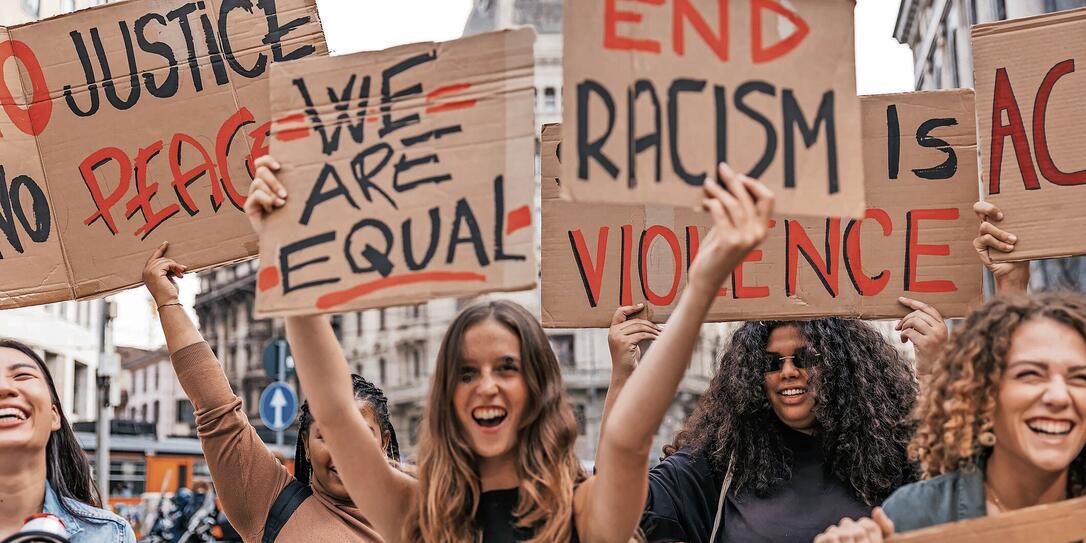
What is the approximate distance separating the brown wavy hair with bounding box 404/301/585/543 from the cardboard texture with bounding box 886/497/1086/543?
2.47 feet

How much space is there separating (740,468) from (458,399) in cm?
122

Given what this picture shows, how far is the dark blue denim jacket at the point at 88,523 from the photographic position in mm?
3373

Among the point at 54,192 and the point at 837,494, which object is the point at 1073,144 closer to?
the point at 837,494

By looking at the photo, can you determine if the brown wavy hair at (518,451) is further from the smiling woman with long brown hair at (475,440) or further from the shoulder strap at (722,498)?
the shoulder strap at (722,498)

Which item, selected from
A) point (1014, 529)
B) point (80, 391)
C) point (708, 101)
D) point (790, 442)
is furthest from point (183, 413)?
point (1014, 529)

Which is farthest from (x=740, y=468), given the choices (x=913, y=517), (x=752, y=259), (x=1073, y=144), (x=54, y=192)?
(x=54, y=192)

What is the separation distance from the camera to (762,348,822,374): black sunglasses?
3.84 metres

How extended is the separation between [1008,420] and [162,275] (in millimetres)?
2433

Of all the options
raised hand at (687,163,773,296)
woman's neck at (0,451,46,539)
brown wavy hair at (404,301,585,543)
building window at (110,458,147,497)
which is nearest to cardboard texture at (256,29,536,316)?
brown wavy hair at (404,301,585,543)

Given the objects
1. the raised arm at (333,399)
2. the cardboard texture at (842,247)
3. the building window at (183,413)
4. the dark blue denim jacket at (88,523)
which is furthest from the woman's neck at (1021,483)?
the building window at (183,413)

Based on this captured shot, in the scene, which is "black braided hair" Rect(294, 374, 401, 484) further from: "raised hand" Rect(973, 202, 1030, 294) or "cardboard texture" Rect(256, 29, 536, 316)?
"raised hand" Rect(973, 202, 1030, 294)

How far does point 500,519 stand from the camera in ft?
9.40

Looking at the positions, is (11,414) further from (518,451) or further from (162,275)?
(518,451)

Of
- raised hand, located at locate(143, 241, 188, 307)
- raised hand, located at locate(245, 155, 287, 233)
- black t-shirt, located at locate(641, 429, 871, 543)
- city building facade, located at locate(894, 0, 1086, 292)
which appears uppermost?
city building facade, located at locate(894, 0, 1086, 292)
